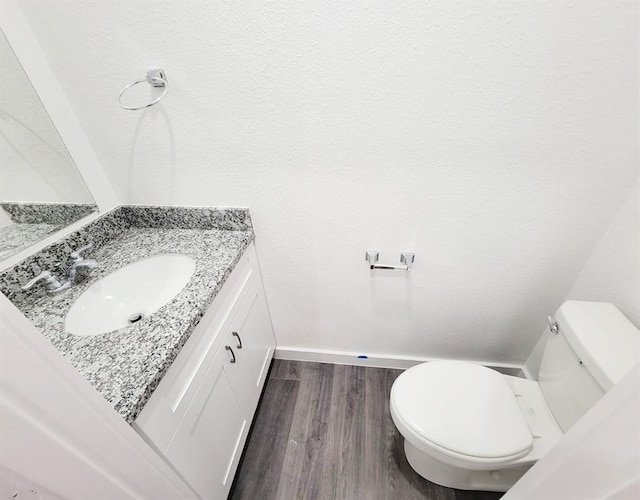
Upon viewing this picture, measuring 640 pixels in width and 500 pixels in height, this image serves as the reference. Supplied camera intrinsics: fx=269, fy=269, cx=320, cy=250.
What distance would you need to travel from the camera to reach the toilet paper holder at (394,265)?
1.12 meters

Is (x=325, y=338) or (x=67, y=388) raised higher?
(x=67, y=388)

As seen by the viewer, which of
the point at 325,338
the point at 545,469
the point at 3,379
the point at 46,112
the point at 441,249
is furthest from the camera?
the point at 325,338

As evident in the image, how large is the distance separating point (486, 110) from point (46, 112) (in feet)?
4.85

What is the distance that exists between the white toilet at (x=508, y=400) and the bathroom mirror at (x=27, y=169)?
1.41 meters

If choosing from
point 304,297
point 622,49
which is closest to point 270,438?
point 304,297

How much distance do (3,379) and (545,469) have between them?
93cm

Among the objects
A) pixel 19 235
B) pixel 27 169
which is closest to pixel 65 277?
pixel 19 235

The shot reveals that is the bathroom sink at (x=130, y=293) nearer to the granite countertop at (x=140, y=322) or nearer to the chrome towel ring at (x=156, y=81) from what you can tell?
the granite countertop at (x=140, y=322)

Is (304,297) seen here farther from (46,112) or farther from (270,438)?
(46,112)

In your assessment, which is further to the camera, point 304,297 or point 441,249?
point 304,297

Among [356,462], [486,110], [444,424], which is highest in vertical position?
[486,110]

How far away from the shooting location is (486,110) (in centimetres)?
82

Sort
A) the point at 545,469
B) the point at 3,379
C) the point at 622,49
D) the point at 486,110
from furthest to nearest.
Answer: the point at 486,110, the point at 622,49, the point at 545,469, the point at 3,379

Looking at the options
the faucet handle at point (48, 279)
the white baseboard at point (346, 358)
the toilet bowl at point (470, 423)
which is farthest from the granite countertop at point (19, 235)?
the toilet bowl at point (470, 423)
